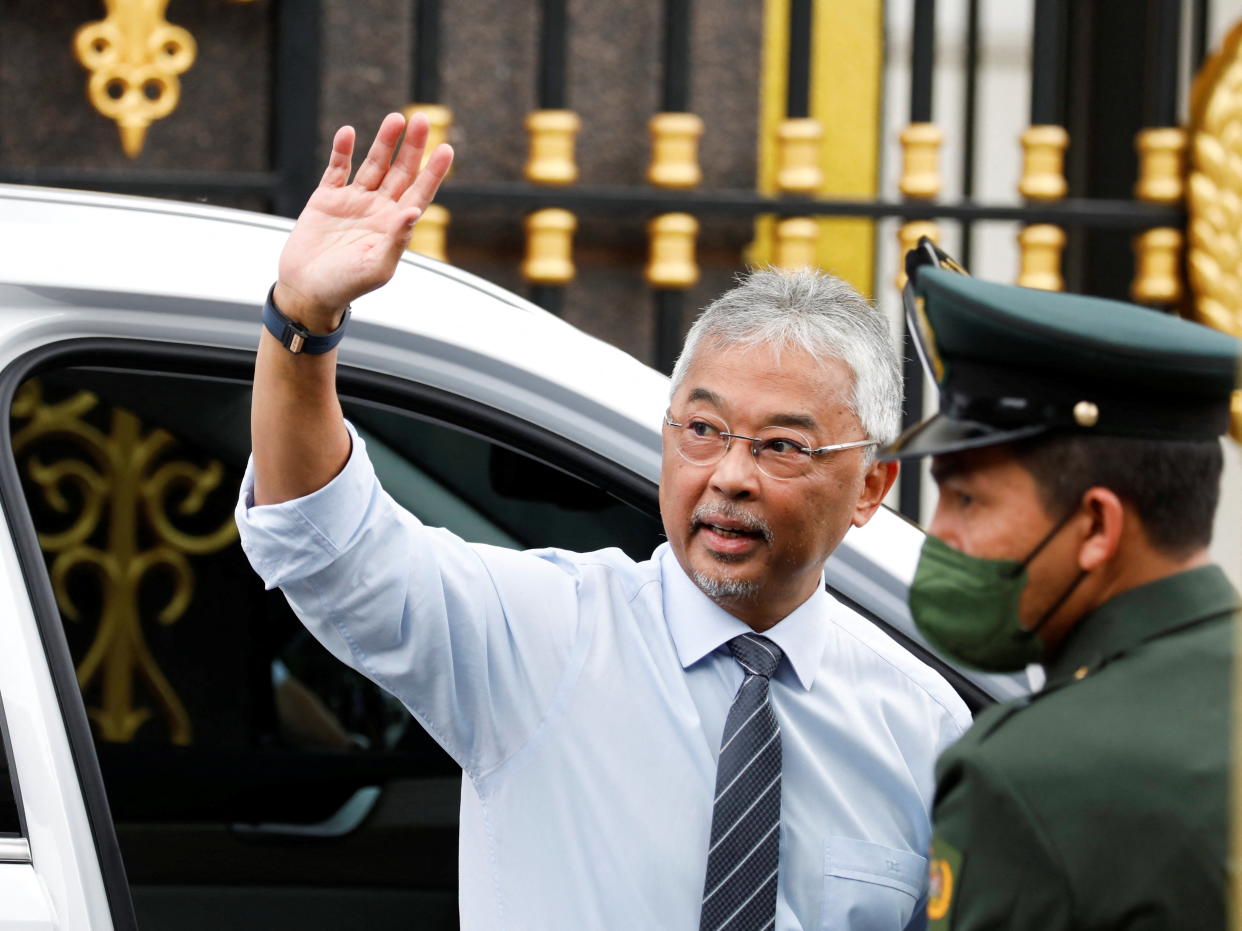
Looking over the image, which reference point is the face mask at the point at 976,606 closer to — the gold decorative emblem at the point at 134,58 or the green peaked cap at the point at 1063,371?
the green peaked cap at the point at 1063,371

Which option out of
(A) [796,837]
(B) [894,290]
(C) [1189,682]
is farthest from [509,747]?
(B) [894,290]

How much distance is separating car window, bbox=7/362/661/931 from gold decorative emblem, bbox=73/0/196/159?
39.3 inches

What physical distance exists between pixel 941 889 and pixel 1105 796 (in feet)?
0.44

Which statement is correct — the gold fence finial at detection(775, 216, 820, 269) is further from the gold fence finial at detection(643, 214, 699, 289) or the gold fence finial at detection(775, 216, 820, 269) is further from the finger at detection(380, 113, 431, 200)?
the finger at detection(380, 113, 431, 200)

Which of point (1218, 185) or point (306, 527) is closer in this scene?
point (306, 527)

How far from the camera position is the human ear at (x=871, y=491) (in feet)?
5.70

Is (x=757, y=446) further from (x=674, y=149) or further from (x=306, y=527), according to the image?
(x=674, y=149)

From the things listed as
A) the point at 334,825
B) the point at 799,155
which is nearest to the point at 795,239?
A: the point at 799,155

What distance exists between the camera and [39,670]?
1.57 meters

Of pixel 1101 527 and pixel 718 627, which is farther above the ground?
pixel 1101 527

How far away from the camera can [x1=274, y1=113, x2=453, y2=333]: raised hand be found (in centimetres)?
141

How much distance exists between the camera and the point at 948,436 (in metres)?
1.23

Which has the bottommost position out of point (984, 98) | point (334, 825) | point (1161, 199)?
point (334, 825)

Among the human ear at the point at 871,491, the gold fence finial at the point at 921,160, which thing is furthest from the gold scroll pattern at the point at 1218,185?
the human ear at the point at 871,491
